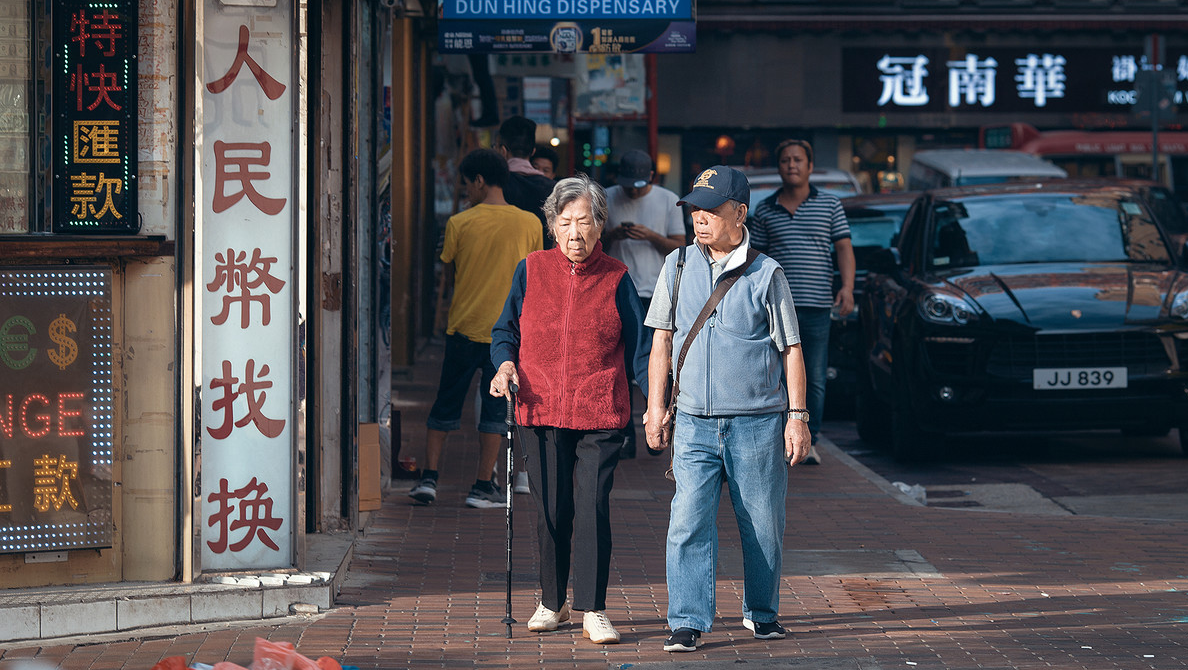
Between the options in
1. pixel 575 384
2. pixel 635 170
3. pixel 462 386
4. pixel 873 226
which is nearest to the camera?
pixel 575 384

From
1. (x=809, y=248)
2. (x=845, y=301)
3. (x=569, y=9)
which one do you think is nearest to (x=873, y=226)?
(x=845, y=301)

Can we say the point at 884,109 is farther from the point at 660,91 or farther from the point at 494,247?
the point at 494,247

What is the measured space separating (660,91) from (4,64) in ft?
96.4

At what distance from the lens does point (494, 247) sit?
8156 millimetres

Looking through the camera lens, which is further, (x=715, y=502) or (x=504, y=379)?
(x=504, y=379)

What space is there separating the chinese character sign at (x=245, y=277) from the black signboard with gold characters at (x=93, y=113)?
0.29 meters

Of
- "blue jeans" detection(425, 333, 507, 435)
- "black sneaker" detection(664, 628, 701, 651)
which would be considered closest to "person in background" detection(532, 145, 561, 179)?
"blue jeans" detection(425, 333, 507, 435)

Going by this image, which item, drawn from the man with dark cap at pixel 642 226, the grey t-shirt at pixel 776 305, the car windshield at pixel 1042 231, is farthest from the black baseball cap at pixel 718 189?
the car windshield at pixel 1042 231

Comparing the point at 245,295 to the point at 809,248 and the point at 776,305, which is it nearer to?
the point at 776,305

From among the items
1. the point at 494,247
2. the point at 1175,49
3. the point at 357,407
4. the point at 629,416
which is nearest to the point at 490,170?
the point at 494,247

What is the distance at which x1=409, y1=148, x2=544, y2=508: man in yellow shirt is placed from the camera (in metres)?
8.16

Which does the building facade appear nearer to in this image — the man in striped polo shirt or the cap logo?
the cap logo

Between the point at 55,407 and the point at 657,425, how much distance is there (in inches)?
86.7

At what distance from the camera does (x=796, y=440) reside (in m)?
5.45
